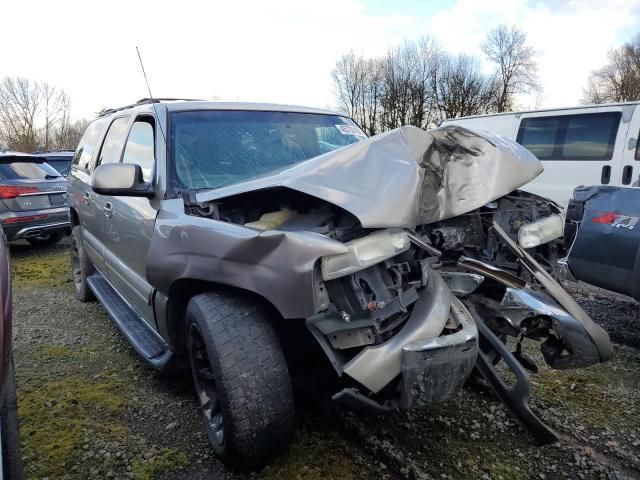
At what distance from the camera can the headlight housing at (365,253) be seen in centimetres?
180

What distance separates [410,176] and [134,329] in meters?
2.27

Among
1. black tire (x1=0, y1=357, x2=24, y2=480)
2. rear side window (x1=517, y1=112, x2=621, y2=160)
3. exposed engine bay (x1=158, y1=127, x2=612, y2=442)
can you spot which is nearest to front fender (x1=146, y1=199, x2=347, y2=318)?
exposed engine bay (x1=158, y1=127, x2=612, y2=442)

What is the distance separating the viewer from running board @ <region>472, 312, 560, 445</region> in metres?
1.96

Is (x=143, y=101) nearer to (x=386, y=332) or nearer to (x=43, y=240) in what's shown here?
(x=386, y=332)

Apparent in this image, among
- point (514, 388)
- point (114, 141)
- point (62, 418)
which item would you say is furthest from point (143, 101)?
point (514, 388)

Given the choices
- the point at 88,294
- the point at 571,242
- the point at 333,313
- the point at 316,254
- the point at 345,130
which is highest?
the point at 345,130

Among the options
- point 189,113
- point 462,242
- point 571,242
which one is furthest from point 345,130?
point 571,242

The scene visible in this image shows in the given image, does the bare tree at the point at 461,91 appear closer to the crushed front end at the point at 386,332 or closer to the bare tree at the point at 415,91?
the bare tree at the point at 415,91

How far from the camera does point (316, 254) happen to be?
1.77 metres

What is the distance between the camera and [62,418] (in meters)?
2.75

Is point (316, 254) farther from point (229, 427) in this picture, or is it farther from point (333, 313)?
point (229, 427)

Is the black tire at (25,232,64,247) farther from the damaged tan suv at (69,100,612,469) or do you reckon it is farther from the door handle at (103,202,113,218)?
the damaged tan suv at (69,100,612,469)

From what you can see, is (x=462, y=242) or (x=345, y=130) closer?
(x=462, y=242)

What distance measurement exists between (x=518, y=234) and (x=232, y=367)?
1587mm
